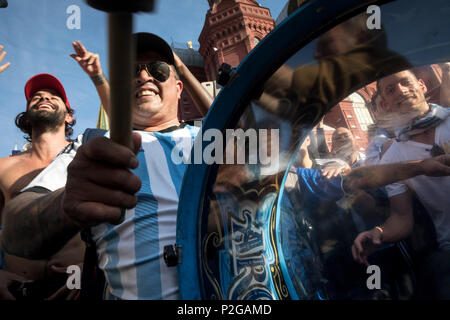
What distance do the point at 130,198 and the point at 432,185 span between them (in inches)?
37.2

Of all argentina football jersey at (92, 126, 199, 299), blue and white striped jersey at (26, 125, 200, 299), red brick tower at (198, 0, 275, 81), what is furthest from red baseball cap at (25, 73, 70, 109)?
red brick tower at (198, 0, 275, 81)

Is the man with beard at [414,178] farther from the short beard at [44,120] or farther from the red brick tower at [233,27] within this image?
the red brick tower at [233,27]

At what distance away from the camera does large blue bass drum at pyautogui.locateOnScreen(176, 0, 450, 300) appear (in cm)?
75

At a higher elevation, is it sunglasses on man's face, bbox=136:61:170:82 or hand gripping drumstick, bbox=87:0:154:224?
sunglasses on man's face, bbox=136:61:170:82

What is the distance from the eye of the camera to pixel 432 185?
850 millimetres

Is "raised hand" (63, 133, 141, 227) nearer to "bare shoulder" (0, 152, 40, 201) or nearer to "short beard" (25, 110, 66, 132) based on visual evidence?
"bare shoulder" (0, 152, 40, 201)

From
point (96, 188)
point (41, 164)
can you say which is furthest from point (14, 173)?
point (96, 188)

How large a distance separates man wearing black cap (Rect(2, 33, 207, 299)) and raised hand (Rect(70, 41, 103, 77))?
78 cm

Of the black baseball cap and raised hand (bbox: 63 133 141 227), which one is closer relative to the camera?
raised hand (bbox: 63 133 141 227)

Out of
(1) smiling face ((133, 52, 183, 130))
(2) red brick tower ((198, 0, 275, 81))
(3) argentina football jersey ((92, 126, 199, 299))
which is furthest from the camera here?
(2) red brick tower ((198, 0, 275, 81))

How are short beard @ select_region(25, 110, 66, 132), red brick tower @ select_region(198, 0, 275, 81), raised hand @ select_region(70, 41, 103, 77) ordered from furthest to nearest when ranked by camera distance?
red brick tower @ select_region(198, 0, 275, 81), short beard @ select_region(25, 110, 66, 132), raised hand @ select_region(70, 41, 103, 77)

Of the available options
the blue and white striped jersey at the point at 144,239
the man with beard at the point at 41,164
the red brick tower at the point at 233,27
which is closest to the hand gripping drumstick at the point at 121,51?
the blue and white striped jersey at the point at 144,239

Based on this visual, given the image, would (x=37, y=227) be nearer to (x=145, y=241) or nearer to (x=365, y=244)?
(x=145, y=241)

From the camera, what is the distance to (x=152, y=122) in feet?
4.88
